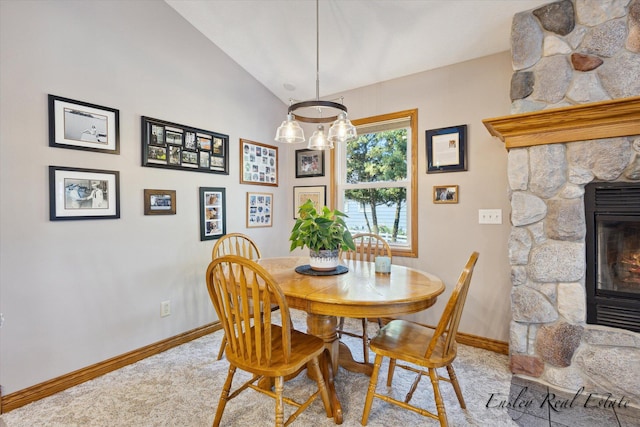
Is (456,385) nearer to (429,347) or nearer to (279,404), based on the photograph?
(429,347)

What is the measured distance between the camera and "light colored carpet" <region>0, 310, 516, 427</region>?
1.77 metres

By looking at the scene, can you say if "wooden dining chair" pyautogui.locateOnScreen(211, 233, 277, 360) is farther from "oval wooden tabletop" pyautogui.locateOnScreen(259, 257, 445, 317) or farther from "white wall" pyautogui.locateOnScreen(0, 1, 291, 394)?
"oval wooden tabletop" pyautogui.locateOnScreen(259, 257, 445, 317)

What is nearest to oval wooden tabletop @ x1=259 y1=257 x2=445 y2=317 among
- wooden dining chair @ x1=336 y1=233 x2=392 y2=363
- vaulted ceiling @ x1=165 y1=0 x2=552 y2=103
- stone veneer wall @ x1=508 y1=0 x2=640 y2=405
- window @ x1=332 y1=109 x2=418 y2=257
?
wooden dining chair @ x1=336 y1=233 x2=392 y2=363

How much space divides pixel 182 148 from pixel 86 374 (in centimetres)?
177

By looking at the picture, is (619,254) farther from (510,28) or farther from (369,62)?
(369,62)

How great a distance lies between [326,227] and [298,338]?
2.15ft

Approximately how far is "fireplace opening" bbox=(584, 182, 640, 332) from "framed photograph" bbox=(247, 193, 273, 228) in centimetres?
275

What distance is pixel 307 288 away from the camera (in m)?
1.75

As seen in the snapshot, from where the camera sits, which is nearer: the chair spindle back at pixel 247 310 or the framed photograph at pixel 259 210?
the chair spindle back at pixel 247 310

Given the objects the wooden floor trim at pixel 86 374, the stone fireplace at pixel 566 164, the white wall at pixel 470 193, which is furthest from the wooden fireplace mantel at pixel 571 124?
the wooden floor trim at pixel 86 374

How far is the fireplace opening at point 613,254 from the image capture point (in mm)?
1918

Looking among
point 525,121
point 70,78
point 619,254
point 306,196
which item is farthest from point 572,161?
point 70,78

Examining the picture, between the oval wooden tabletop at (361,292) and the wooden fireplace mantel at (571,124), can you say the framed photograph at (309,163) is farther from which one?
the wooden fireplace mantel at (571,124)

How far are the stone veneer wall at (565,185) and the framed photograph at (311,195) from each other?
187 centimetres
